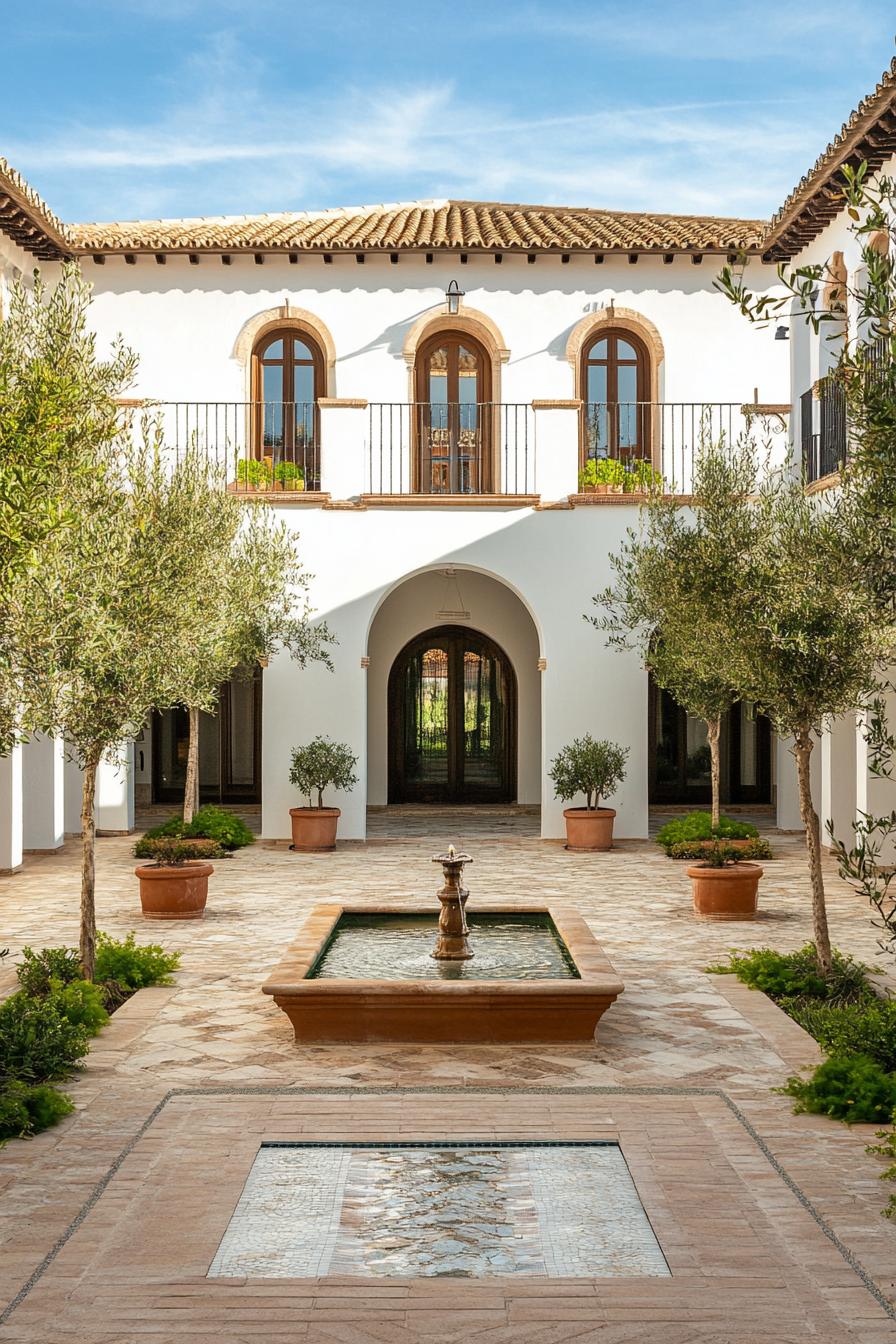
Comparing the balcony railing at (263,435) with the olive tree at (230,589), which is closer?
the olive tree at (230,589)

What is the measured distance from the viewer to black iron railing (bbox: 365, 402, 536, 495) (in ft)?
60.7

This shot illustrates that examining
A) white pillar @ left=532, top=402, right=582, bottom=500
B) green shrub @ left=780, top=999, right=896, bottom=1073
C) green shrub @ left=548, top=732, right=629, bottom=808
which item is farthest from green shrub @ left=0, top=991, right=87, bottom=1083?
white pillar @ left=532, top=402, right=582, bottom=500

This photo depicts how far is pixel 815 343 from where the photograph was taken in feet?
53.3

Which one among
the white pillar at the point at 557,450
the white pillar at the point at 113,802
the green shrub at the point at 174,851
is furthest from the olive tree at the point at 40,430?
the white pillar at the point at 113,802

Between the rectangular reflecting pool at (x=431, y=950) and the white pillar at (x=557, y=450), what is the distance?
819 centimetres

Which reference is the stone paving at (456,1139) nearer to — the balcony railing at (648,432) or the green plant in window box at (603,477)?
the green plant in window box at (603,477)

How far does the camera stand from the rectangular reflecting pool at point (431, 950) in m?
8.65

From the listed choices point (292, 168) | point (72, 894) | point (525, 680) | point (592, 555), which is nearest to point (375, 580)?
point (592, 555)

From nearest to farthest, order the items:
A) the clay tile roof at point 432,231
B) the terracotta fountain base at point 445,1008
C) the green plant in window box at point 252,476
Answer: the terracotta fountain base at point 445,1008 < the green plant in window box at point 252,476 < the clay tile roof at point 432,231

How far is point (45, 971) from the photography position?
343 inches

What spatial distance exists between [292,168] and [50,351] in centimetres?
2197

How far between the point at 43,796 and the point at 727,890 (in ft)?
28.5

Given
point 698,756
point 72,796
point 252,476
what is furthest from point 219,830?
point 698,756

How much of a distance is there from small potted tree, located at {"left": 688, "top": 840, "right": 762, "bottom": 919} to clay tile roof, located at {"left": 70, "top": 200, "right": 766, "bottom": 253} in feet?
28.2
